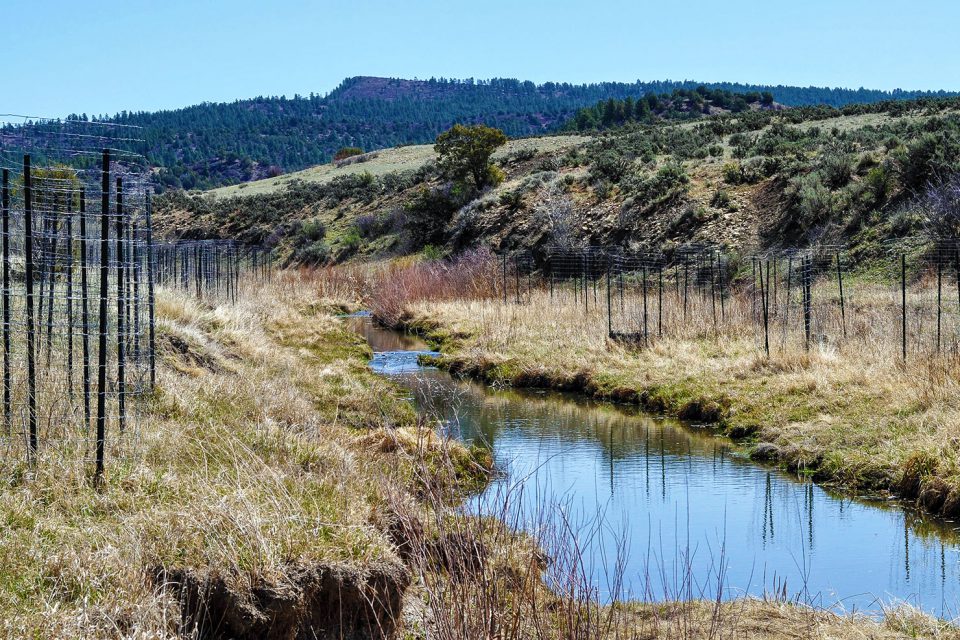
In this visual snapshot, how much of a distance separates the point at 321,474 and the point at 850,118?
45943 millimetres

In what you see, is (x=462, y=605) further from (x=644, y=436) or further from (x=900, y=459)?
(x=644, y=436)

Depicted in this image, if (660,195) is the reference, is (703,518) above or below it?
below

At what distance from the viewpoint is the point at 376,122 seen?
176m

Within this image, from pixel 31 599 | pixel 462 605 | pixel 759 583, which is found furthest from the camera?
pixel 759 583

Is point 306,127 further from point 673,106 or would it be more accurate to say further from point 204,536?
Answer: point 204,536

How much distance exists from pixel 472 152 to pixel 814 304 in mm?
31408

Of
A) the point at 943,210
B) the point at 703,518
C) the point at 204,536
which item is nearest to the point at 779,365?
the point at 703,518

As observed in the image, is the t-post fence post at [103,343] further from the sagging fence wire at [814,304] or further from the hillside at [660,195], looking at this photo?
the hillside at [660,195]

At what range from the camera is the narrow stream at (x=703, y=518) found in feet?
28.4

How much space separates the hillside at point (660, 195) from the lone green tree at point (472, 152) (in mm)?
1205

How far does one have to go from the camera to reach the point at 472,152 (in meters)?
52.7

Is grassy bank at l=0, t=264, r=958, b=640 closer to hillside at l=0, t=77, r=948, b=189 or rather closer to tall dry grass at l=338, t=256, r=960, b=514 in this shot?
tall dry grass at l=338, t=256, r=960, b=514

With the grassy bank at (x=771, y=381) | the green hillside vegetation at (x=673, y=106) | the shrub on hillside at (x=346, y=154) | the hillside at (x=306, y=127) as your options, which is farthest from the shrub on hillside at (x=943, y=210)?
the hillside at (x=306, y=127)

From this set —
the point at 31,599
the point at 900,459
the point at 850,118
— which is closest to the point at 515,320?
the point at 900,459
